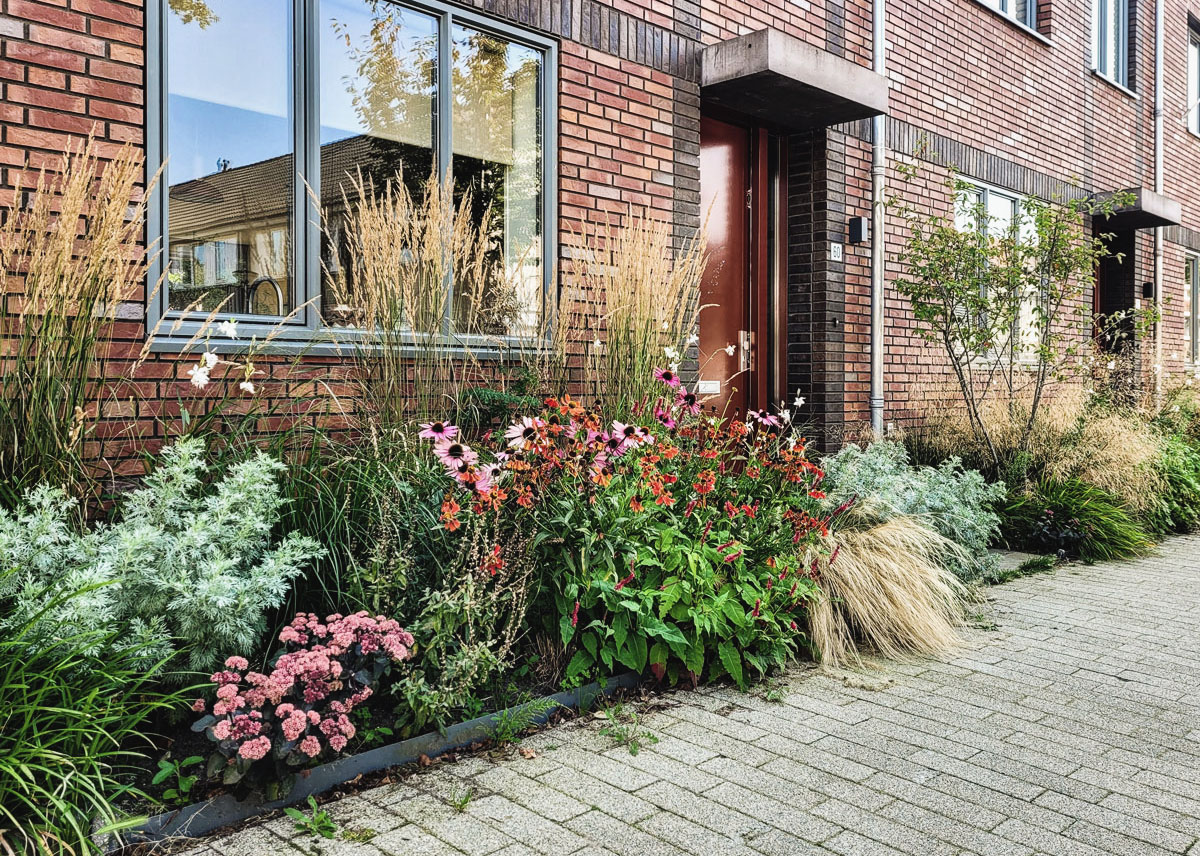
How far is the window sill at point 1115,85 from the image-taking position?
10.7m

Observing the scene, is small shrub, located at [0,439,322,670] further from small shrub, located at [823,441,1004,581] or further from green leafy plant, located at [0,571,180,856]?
small shrub, located at [823,441,1004,581]

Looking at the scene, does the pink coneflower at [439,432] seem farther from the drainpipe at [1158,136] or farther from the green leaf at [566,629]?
the drainpipe at [1158,136]

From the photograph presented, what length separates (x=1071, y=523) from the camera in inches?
253

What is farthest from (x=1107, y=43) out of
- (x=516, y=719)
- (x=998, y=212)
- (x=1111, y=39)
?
(x=516, y=719)

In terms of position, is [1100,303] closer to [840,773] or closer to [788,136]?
[788,136]

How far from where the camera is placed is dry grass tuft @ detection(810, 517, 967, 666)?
12.9 feet

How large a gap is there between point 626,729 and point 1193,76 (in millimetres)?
15223

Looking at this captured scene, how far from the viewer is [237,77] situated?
13.6 ft

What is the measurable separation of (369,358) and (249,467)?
1.05 meters

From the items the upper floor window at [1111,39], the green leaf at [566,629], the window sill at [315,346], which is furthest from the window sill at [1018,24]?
the green leaf at [566,629]

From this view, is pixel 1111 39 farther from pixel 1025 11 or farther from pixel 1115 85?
pixel 1025 11

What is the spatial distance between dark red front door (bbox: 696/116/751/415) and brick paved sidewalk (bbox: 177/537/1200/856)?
10.2ft

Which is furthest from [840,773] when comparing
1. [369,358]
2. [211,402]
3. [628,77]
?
[628,77]

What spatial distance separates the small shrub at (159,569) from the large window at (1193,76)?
14.7 m
